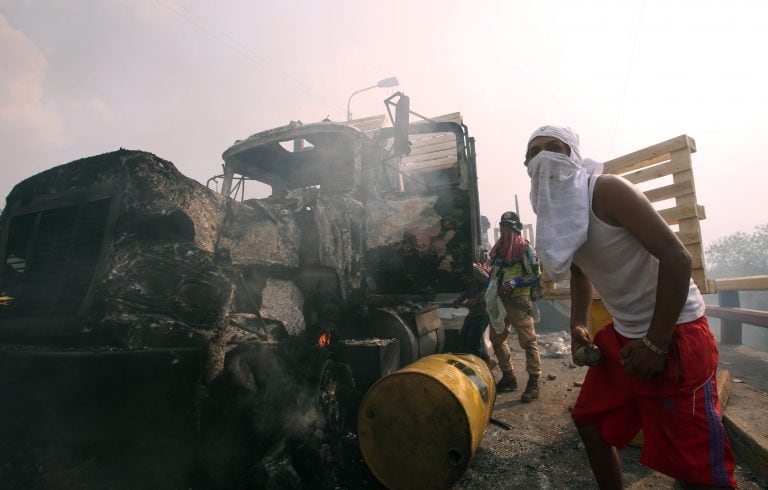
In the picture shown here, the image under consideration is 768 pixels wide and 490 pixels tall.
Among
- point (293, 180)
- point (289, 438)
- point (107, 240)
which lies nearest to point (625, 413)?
point (289, 438)

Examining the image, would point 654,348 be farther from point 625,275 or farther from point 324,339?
point 324,339

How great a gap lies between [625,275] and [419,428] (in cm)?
148

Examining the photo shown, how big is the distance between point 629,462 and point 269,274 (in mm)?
3015

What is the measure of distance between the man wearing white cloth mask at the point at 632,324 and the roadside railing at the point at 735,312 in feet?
21.5

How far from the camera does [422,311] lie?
388 cm

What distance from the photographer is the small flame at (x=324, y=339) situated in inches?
105

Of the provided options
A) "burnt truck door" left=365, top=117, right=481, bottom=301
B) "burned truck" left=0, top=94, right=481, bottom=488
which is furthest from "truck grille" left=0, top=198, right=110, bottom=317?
"burnt truck door" left=365, top=117, right=481, bottom=301

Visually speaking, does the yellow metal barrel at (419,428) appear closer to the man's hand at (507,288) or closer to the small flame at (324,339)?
the small flame at (324,339)

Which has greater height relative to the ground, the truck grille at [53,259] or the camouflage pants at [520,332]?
the truck grille at [53,259]

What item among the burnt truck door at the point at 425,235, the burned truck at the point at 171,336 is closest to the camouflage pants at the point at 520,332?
the burnt truck door at the point at 425,235

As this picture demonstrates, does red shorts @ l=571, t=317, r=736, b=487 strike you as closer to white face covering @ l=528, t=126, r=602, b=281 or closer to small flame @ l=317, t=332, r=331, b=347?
white face covering @ l=528, t=126, r=602, b=281

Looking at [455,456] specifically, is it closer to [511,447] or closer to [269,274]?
[511,447]

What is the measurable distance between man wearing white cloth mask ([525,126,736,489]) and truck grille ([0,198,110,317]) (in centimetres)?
253

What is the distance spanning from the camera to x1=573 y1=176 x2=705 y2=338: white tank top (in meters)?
1.45
